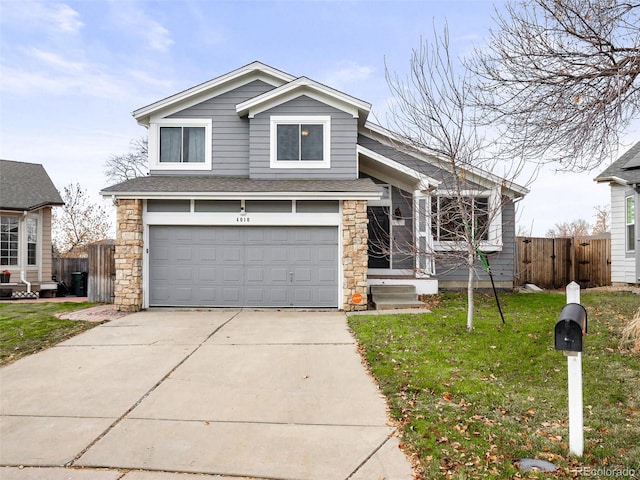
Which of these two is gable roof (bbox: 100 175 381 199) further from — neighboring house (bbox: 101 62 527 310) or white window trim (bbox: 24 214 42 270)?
white window trim (bbox: 24 214 42 270)

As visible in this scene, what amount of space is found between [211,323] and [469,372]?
5.78 m

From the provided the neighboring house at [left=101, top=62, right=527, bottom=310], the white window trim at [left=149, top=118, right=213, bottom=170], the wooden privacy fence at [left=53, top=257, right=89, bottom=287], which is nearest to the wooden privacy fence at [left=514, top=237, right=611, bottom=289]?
the neighboring house at [left=101, top=62, right=527, bottom=310]

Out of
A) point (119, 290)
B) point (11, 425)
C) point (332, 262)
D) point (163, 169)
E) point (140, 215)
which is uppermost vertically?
point (163, 169)


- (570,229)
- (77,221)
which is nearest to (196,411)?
(77,221)

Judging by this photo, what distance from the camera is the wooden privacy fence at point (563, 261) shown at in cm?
1603

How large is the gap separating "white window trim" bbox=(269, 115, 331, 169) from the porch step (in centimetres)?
390

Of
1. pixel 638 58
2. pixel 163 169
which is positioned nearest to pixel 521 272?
pixel 638 58

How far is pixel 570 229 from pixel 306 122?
40069 millimetres

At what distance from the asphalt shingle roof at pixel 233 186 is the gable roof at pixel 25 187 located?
6.83 meters

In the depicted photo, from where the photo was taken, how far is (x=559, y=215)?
132ft

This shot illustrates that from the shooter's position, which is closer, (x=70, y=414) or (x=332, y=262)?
(x=70, y=414)

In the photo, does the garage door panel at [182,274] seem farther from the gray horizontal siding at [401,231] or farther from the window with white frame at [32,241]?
the window with white frame at [32,241]

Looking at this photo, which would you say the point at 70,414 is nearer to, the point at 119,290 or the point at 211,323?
the point at 211,323

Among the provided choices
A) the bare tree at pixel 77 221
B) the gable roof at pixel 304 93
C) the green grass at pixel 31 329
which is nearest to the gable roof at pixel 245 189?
the gable roof at pixel 304 93
